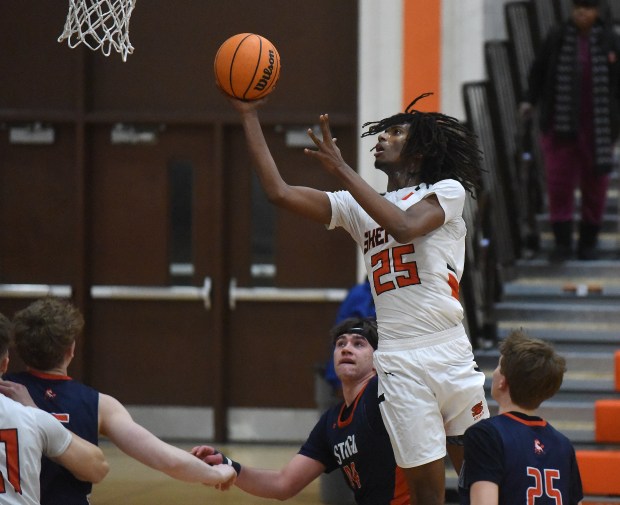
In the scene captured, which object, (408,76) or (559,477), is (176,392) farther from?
(559,477)

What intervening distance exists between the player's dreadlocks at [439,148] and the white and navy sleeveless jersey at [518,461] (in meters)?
1.16

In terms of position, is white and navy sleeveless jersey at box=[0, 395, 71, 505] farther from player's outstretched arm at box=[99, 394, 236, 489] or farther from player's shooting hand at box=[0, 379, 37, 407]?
player's outstretched arm at box=[99, 394, 236, 489]

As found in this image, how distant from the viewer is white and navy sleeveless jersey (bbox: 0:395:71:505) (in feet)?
11.0

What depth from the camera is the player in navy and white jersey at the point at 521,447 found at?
3.49m

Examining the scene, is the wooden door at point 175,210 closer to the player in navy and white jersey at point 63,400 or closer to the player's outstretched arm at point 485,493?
the player in navy and white jersey at point 63,400

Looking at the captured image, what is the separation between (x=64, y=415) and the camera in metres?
3.63

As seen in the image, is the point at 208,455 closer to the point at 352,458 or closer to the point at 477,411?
the point at 352,458

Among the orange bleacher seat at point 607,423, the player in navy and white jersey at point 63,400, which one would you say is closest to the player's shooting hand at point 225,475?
the player in navy and white jersey at point 63,400

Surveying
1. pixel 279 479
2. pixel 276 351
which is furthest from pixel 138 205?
pixel 279 479

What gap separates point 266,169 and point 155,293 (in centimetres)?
545

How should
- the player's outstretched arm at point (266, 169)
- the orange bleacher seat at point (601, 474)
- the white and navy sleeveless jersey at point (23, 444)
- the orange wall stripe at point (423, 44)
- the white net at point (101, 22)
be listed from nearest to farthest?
the white and navy sleeveless jersey at point (23, 444) < the player's outstretched arm at point (266, 169) < the white net at point (101, 22) < the orange bleacher seat at point (601, 474) < the orange wall stripe at point (423, 44)

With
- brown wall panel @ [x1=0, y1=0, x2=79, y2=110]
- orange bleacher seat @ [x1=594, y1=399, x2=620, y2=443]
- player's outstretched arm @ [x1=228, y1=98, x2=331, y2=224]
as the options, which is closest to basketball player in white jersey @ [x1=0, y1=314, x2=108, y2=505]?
player's outstretched arm @ [x1=228, y1=98, x2=331, y2=224]

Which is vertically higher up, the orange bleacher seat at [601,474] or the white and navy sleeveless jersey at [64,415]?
the white and navy sleeveless jersey at [64,415]


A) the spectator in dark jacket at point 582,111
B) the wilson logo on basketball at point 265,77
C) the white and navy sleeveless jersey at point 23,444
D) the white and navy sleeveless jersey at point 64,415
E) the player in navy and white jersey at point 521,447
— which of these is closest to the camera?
the white and navy sleeveless jersey at point 23,444
